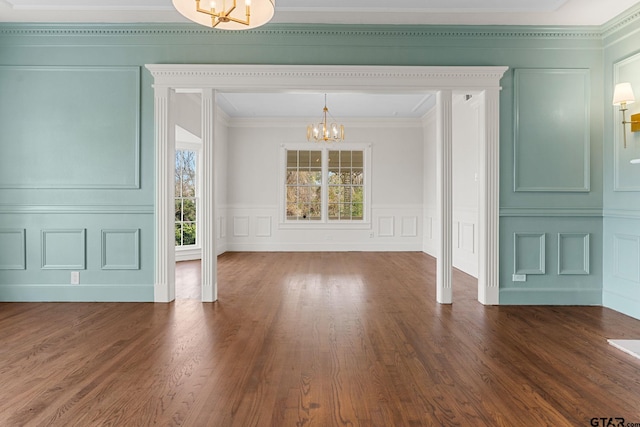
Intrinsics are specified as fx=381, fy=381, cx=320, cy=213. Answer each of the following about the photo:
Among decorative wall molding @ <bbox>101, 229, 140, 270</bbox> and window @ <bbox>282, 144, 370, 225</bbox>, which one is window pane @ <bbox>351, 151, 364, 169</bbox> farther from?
decorative wall molding @ <bbox>101, 229, 140, 270</bbox>

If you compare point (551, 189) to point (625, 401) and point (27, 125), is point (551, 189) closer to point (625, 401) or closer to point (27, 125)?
point (625, 401)

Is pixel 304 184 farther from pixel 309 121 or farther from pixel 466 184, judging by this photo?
pixel 466 184

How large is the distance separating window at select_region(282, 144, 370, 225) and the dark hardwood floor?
470 centimetres

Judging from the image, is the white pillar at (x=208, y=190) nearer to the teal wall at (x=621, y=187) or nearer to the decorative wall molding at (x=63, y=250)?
the decorative wall molding at (x=63, y=250)

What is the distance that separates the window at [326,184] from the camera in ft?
29.8

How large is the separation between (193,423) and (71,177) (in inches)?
140

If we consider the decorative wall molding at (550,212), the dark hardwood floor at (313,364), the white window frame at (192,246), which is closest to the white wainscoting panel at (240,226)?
the white window frame at (192,246)

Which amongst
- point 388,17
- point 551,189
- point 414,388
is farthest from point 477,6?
point 414,388

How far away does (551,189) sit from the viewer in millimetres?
4258

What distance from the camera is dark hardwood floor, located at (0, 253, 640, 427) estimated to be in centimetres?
201

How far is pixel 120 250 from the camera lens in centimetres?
432

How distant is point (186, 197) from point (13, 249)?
3568mm

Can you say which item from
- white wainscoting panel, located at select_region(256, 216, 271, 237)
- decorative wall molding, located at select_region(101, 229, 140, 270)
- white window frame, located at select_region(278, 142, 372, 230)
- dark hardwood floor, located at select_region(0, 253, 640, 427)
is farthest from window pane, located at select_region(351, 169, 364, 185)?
decorative wall molding, located at select_region(101, 229, 140, 270)

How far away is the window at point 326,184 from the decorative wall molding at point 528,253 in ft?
16.1
